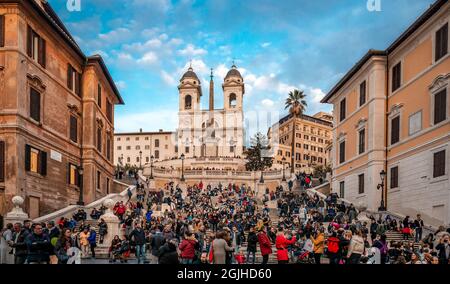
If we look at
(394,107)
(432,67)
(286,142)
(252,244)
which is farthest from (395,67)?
(286,142)

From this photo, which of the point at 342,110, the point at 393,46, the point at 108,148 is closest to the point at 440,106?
the point at 393,46

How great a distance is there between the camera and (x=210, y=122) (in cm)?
12912

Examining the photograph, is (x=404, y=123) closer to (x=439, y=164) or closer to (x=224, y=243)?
(x=439, y=164)

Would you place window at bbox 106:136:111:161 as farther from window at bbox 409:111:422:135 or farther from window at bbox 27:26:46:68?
window at bbox 409:111:422:135

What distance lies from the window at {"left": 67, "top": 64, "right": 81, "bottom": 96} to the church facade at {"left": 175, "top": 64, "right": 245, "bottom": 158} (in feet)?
291

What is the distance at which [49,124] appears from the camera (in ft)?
99.1

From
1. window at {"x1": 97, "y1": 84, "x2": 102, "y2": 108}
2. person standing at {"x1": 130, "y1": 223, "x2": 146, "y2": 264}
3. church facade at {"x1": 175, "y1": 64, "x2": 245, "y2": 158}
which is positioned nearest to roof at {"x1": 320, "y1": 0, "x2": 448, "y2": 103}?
window at {"x1": 97, "y1": 84, "x2": 102, "y2": 108}

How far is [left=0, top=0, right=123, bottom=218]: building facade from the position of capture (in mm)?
25797

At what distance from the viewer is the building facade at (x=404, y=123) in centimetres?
2689

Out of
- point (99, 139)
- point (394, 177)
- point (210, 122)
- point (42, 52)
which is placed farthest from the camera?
point (210, 122)

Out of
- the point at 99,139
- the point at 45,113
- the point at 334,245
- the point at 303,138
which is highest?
the point at 303,138

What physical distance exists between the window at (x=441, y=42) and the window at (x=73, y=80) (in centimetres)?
2271

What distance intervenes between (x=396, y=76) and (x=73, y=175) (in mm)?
22232
